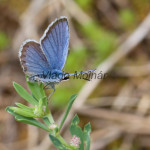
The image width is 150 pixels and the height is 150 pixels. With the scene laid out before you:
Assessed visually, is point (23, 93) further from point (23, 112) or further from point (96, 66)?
point (96, 66)

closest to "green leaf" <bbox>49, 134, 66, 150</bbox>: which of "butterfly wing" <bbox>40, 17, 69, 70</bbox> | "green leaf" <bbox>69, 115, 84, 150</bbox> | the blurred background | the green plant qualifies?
the green plant

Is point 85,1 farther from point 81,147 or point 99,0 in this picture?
point 81,147

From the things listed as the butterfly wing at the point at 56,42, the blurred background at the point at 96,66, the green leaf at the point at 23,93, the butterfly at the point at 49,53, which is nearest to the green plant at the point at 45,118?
the green leaf at the point at 23,93

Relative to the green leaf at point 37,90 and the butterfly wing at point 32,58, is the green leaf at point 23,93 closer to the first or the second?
the green leaf at point 37,90

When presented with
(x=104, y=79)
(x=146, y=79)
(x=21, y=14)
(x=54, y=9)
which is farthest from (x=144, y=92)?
(x=21, y=14)

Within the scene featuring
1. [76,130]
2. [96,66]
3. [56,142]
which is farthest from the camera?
[96,66]

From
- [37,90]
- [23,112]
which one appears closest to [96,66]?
[37,90]

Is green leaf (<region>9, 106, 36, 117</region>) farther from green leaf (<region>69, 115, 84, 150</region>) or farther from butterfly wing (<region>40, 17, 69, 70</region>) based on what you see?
butterfly wing (<region>40, 17, 69, 70</region>)
